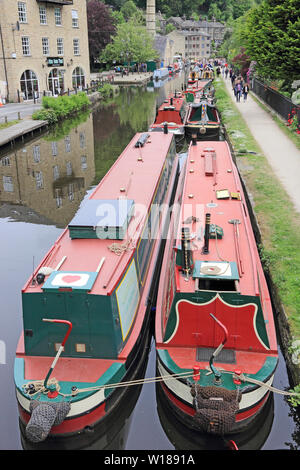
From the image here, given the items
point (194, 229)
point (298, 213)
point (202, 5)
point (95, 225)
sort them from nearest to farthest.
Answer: point (95, 225), point (194, 229), point (298, 213), point (202, 5)

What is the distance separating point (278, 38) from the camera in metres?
24.8

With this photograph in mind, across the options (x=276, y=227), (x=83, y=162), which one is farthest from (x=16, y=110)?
(x=276, y=227)

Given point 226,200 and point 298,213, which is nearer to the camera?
point 226,200

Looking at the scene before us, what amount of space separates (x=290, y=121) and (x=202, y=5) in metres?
138

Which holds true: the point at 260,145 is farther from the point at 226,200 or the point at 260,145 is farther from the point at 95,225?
the point at 95,225

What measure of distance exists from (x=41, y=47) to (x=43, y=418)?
40539mm

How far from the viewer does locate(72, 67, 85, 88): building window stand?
157 ft

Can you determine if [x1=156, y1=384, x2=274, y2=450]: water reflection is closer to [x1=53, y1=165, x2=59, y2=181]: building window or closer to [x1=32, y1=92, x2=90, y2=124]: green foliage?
[x1=53, y1=165, x2=59, y2=181]: building window

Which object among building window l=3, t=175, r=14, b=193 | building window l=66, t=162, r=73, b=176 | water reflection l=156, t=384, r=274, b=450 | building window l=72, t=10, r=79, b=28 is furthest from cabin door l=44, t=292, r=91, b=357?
building window l=72, t=10, r=79, b=28

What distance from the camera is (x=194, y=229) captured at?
32.2 feet

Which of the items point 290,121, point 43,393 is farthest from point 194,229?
point 290,121

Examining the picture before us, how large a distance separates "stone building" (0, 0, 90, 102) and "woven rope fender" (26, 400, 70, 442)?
118 feet

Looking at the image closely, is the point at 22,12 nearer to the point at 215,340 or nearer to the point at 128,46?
the point at 128,46

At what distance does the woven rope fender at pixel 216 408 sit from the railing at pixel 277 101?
2049cm
